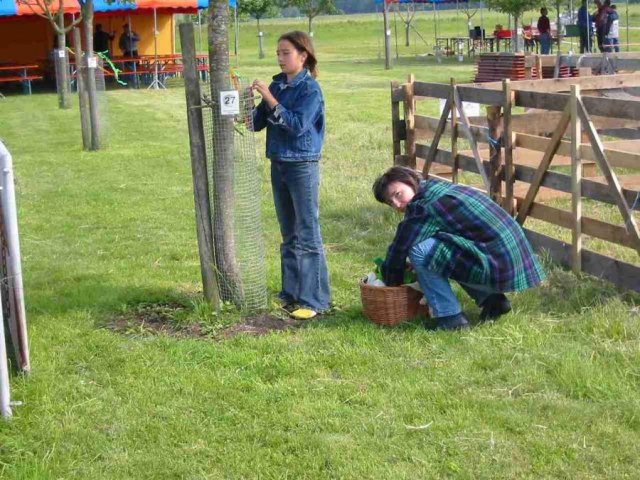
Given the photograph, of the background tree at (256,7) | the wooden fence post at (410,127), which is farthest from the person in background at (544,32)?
the wooden fence post at (410,127)

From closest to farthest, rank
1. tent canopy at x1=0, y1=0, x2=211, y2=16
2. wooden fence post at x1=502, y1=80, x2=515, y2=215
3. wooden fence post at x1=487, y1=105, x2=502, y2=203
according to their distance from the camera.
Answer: wooden fence post at x1=502, y1=80, x2=515, y2=215
wooden fence post at x1=487, y1=105, x2=502, y2=203
tent canopy at x1=0, y1=0, x2=211, y2=16

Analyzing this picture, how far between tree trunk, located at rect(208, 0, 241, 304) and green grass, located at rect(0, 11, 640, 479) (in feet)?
0.84

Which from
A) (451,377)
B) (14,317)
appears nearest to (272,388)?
(451,377)

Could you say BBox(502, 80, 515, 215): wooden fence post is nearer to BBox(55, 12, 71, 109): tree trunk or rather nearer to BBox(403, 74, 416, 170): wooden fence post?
BBox(403, 74, 416, 170): wooden fence post

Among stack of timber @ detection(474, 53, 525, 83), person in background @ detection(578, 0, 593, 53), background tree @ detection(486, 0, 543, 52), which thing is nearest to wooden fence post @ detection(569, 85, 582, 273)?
stack of timber @ detection(474, 53, 525, 83)

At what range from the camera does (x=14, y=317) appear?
4961 millimetres

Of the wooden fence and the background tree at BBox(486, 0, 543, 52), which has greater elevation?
the background tree at BBox(486, 0, 543, 52)

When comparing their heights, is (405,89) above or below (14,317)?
above

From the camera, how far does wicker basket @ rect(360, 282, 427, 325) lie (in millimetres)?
5762

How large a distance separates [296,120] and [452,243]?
1.15 meters

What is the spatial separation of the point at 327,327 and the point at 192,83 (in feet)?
5.41

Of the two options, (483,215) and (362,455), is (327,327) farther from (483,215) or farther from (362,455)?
(362,455)

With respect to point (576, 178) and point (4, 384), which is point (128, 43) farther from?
point (4, 384)

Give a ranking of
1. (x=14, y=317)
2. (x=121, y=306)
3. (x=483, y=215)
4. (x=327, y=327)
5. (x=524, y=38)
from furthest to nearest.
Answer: (x=524, y=38) → (x=121, y=306) → (x=327, y=327) → (x=483, y=215) → (x=14, y=317)
